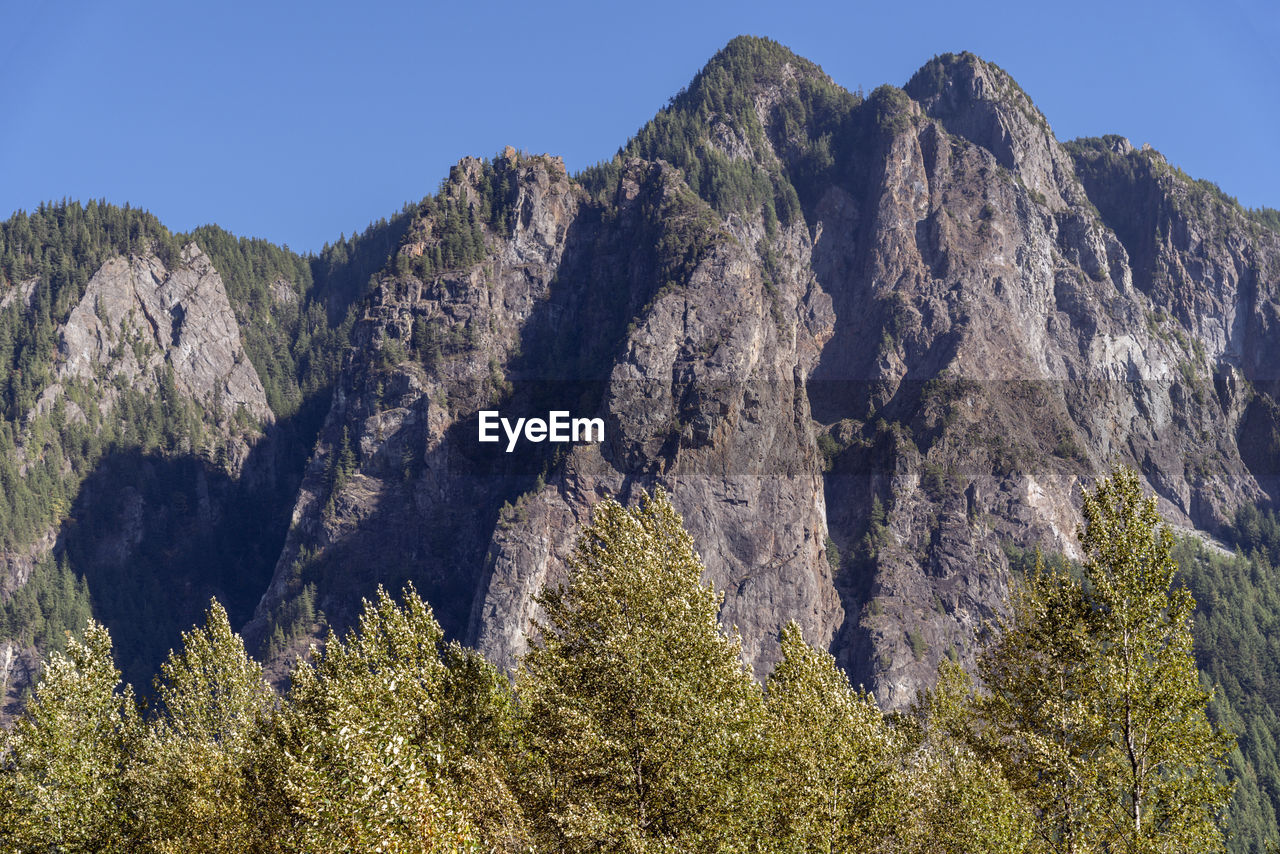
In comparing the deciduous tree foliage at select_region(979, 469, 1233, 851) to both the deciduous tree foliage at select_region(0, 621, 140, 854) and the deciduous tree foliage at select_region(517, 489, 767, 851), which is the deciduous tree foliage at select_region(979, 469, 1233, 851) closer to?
the deciduous tree foliage at select_region(517, 489, 767, 851)

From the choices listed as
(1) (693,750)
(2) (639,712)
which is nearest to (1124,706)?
(1) (693,750)

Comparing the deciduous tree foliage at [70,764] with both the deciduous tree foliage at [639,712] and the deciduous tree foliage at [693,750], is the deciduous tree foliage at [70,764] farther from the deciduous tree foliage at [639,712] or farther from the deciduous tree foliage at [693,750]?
the deciduous tree foliage at [639,712]

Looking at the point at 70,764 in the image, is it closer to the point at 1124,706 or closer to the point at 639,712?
the point at 639,712

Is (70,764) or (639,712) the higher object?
(639,712)

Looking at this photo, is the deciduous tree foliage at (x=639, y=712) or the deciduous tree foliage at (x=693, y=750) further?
the deciduous tree foliage at (x=639, y=712)

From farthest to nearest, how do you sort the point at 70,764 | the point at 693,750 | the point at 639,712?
1. the point at 70,764
2. the point at 639,712
3. the point at 693,750

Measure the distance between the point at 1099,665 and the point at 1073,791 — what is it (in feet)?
20.1

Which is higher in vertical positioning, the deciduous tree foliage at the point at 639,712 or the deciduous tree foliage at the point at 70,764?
the deciduous tree foliage at the point at 639,712

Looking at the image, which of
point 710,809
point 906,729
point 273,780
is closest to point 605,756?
point 710,809

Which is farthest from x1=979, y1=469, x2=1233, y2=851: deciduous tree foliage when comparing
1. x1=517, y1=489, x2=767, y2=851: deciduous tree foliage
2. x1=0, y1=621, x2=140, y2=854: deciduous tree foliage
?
x1=0, y1=621, x2=140, y2=854: deciduous tree foliage

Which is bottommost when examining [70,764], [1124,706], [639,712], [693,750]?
[70,764]

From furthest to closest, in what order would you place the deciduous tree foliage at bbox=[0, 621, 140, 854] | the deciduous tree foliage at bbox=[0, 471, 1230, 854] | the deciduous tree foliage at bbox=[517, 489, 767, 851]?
the deciduous tree foliage at bbox=[0, 621, 140, 854] → the deciduous tree foliage at bbox=[517, 489, 767, 851] → the deciduous tree foliage at bbox=[0, 471, 1230, 854]

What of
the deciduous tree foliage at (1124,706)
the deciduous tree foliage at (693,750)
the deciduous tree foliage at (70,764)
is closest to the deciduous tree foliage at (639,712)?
the deciduous tree foliage at (693,750)

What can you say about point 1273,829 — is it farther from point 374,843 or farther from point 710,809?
point 374,843
